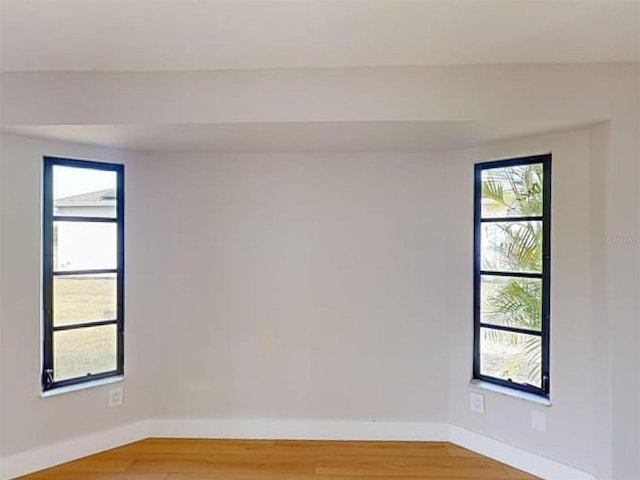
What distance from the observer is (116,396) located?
10.9 feet

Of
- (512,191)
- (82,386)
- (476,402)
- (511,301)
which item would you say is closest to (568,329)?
(511,301)

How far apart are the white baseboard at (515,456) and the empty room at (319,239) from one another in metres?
0.02

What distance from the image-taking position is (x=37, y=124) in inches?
105

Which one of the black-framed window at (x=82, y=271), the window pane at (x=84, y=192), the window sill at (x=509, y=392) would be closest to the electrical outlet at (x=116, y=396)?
the black-framed window at (x=82, y=271)

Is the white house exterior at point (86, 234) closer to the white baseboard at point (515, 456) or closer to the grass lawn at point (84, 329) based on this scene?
the grass lawn at point (84, 329)

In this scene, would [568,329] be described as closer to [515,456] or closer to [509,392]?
[509,392]

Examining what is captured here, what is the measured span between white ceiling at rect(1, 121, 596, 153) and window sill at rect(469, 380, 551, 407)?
5.43 ft

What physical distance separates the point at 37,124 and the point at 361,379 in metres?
2.68

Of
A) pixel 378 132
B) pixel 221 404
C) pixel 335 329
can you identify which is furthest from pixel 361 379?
pixel 378 132

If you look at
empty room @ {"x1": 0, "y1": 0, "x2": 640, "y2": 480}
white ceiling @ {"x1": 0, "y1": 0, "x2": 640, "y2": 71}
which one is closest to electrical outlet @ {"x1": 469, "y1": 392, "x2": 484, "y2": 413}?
empty room @ {"x1": 0, "y1": 0, "x2": 640, "y2": 480}

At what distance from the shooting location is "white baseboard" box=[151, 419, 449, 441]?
3.41m

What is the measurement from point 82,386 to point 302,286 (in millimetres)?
1650

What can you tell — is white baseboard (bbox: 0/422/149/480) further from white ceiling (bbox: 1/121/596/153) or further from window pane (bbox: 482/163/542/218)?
window pane (bbox: 482/163/542/218)

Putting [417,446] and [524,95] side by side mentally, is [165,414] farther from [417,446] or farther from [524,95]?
[524,95]
